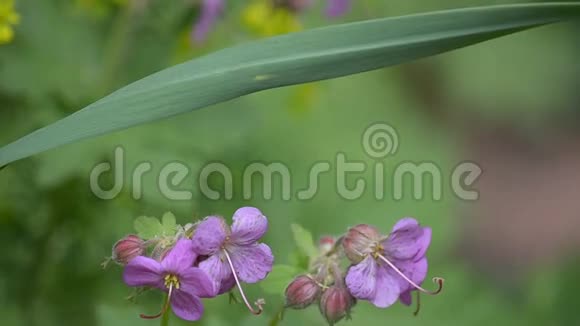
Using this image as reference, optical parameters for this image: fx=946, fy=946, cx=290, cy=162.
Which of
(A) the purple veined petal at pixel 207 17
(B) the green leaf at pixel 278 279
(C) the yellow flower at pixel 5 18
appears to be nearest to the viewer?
(B) the green leaf at pixel 278 279

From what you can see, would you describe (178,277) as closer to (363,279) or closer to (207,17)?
A: (363,279)

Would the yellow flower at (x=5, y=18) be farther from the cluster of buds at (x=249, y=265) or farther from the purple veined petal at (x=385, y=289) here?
the purple veined petal at (x=385, y=289)

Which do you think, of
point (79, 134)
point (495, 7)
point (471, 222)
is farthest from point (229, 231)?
point (471, 222)

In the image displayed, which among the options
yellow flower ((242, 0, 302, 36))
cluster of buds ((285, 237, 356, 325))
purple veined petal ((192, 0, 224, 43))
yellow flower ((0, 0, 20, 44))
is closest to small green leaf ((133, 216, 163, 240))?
cluster of buds ((285, 237, 356, 325))

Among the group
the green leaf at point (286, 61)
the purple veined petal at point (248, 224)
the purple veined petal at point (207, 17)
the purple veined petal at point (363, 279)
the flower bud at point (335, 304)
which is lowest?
the flower bud at point (335, 304)

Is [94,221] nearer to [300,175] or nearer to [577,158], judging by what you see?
[300,175]

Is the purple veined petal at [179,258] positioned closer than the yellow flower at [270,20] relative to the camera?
Yes

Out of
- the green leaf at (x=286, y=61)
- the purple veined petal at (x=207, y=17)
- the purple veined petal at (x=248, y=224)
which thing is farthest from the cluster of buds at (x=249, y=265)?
the purple veined petal at (x=207, y=17)
